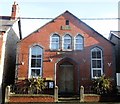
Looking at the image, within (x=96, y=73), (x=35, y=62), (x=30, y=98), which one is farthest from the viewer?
(x=35, y=62)

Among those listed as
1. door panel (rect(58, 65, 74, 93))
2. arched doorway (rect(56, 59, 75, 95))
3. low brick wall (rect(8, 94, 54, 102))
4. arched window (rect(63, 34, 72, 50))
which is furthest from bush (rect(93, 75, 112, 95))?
arched window (rect(63, 34, 72, 50))

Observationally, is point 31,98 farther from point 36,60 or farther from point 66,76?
point 66,76

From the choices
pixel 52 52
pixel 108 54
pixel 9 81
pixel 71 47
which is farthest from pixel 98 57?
pixel 9 81

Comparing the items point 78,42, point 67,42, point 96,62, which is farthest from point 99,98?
point 67,42

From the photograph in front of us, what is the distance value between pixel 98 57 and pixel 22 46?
7.60 meters

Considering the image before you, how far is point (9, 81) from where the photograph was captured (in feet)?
88.2

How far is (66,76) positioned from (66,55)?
214 centimetres

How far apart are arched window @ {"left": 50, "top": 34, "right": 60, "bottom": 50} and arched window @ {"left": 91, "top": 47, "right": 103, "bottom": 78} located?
3521 mm

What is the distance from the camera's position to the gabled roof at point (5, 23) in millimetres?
24334

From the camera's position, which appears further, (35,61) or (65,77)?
(65,77)

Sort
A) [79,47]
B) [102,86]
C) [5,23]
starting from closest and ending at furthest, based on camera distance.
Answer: [102,86] < [79,47] < [5,23]

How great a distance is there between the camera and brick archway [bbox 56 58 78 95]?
2427 centimetres

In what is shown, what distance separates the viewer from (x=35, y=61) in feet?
80.1

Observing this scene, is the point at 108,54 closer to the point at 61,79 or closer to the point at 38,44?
the point at 61,79
